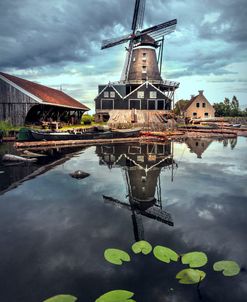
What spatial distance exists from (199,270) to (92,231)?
8.54 feet

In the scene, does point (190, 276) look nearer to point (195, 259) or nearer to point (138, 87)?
point (195, 259)

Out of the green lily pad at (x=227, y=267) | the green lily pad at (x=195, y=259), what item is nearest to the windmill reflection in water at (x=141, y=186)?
the green lily pad at (x=195, y=259)

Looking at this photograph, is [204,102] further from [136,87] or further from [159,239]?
[159,239]

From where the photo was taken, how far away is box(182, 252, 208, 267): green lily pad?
407 cm

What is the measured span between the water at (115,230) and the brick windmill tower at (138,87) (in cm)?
2874

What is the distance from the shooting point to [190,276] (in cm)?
387

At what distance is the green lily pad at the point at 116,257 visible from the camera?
4223 mm

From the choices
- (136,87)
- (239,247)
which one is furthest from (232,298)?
(136,87)

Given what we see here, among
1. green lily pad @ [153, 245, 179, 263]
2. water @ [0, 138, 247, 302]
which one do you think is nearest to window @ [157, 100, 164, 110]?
water @ [0, 138, 247, 302]

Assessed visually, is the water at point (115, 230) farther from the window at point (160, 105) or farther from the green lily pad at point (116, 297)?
the window at point (160, 105)

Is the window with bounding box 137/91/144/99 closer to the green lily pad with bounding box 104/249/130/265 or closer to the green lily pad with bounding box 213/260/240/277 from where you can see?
the green lily pad with bounding box 104/249/130/265

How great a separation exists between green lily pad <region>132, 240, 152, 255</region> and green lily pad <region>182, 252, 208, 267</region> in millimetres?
726

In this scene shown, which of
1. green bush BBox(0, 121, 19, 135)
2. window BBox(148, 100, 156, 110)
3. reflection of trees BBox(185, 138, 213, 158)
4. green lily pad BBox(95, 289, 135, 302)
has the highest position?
window BBox(148, 100, 156, 110)

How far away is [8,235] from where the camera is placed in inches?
211
